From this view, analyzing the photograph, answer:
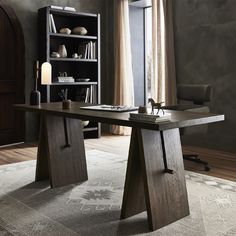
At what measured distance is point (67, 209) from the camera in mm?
2582

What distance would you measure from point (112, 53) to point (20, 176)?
332cm

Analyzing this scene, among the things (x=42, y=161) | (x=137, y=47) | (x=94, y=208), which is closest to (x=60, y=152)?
(x=42, y=161)

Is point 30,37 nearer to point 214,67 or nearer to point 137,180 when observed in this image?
point 214,67

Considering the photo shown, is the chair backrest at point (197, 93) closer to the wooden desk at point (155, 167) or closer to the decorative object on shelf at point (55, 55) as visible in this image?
the wooden desk at point (155, 167)

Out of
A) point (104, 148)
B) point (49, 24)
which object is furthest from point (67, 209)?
point (49, 24)

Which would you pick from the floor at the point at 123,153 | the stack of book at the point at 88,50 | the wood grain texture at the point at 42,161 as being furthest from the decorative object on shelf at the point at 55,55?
the wood grain texture at the point at 42,161

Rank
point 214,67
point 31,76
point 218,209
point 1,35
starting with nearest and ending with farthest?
point 218,209 < point 214,67 < point 1,35 < point 31,76

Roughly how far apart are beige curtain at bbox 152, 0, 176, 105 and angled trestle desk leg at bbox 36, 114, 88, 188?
7.04 feet

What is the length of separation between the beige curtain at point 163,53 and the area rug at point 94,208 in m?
1.82

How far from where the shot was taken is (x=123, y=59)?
18.9 feet

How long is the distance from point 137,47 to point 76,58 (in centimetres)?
120

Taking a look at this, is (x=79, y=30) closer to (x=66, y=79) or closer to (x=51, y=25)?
(x=51, y=25)

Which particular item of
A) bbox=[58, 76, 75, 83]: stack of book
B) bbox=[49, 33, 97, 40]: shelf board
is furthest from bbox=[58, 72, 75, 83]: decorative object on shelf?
bbox=[49, 33, 97, 40]: shelf board

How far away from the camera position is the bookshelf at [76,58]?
5.21 metres
